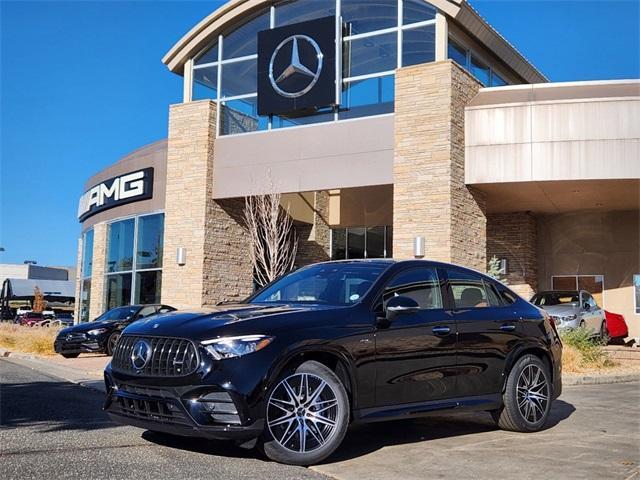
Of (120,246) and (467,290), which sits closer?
(467,290)

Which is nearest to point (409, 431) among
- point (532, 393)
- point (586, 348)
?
point (532, 393)

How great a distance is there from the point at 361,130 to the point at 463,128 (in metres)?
2.70

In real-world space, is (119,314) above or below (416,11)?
below

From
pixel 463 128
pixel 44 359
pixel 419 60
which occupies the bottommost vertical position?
pixel 44 359

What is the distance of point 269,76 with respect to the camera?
21.0m

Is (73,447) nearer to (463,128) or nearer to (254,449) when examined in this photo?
(254,449)

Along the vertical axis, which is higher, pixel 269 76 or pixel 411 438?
pixel 269 76

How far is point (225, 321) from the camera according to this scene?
5.52 m

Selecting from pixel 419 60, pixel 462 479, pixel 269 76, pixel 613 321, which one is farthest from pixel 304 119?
pixel 462 479

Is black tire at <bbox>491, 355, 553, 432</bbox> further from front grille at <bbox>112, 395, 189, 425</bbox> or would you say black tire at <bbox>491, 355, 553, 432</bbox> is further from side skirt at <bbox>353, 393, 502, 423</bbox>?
front grille at <bbox>112, 395, 189, 425</bbox>

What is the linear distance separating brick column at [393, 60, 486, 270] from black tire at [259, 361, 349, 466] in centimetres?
1207

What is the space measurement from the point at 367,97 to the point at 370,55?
1.16 meters

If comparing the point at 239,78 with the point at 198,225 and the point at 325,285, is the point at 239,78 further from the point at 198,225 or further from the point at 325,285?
the point at 325,285

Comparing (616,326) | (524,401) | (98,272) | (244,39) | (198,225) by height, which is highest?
(244,39)
